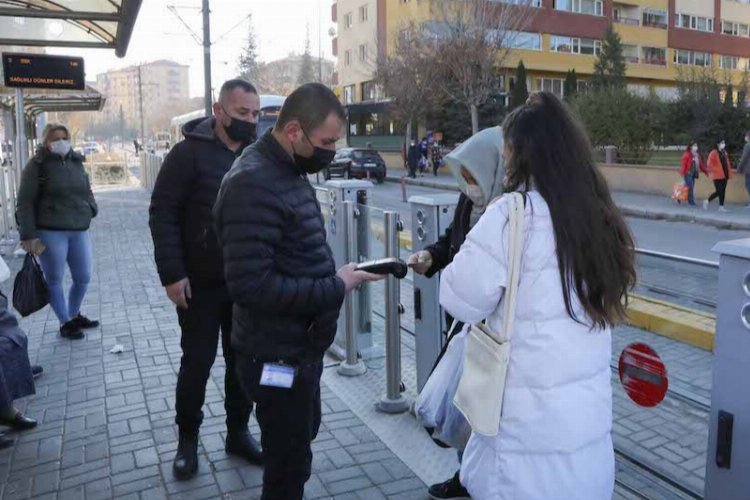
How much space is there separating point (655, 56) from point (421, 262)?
183 feet

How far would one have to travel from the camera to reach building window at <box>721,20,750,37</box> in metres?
57.2

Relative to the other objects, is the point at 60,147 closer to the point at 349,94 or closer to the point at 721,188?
the point at 721,188

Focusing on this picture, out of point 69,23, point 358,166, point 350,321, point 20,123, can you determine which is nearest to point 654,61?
point 358,166

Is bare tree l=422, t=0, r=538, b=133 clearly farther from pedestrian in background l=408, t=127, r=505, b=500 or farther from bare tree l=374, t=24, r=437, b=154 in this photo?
pedestrian in background l=408, t=127, r=505, b=500

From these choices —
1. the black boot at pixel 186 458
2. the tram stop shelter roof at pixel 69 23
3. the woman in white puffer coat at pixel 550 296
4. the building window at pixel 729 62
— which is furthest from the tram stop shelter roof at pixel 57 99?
the building window at pixel 729 62

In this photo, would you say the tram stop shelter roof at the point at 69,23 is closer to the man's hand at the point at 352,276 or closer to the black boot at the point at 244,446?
the black boot at the point at 244,446

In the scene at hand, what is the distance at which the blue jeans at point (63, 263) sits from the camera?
6.03m

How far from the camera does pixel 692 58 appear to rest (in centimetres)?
5491

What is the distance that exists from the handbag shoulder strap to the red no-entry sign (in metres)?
1.06

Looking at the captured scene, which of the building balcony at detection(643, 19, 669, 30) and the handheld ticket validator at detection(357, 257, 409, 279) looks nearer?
the handheld ticket validator at detection(357, 257, 409, 279)

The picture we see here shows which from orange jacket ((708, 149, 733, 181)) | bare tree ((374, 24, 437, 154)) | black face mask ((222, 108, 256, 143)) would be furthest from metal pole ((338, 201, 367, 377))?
bare tree ((374, 24, 437, 154))

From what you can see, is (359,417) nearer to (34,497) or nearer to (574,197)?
(34,497)

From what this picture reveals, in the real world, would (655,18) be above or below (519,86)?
above

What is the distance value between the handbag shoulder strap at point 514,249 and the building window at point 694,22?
2321 inches
